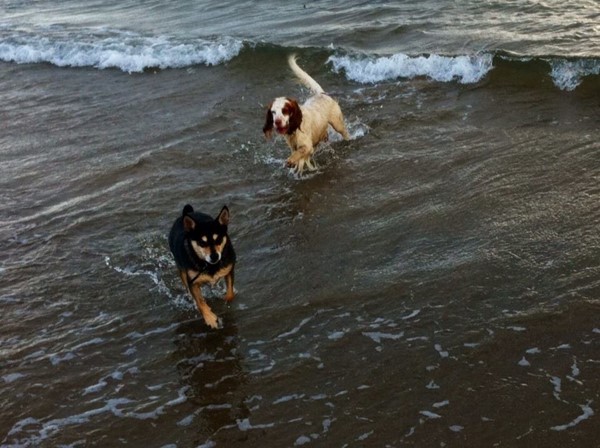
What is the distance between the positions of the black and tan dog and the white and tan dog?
110 inches

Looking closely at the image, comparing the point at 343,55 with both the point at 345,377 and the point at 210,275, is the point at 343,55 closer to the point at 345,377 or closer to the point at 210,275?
the point at 210,275

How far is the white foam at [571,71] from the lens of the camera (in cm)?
988

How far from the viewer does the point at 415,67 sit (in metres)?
11.6

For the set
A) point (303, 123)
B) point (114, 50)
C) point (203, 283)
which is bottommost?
point (203, 283)

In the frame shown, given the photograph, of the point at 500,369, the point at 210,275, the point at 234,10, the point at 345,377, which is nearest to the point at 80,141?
the point at 210,275

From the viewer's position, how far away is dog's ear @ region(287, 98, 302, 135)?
8.17 m

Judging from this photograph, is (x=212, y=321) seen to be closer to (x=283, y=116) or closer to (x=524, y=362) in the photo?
(x=524, y=362)

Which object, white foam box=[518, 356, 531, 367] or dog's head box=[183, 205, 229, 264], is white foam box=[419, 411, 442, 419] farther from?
dog's head box=[183, 205, 229, 264]

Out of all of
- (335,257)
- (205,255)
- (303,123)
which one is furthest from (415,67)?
(205,255)

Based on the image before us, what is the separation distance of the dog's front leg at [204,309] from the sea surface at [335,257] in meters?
0.13

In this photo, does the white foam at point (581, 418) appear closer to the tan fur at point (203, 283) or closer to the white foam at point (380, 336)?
the white foam at point (380, 336)

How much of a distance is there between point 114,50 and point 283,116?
924 centimetres

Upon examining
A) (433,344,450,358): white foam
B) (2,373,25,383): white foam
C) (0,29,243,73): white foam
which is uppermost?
(0,29,243,73): white foam

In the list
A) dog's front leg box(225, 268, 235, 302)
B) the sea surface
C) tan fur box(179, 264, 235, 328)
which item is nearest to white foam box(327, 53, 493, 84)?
the sea surface
